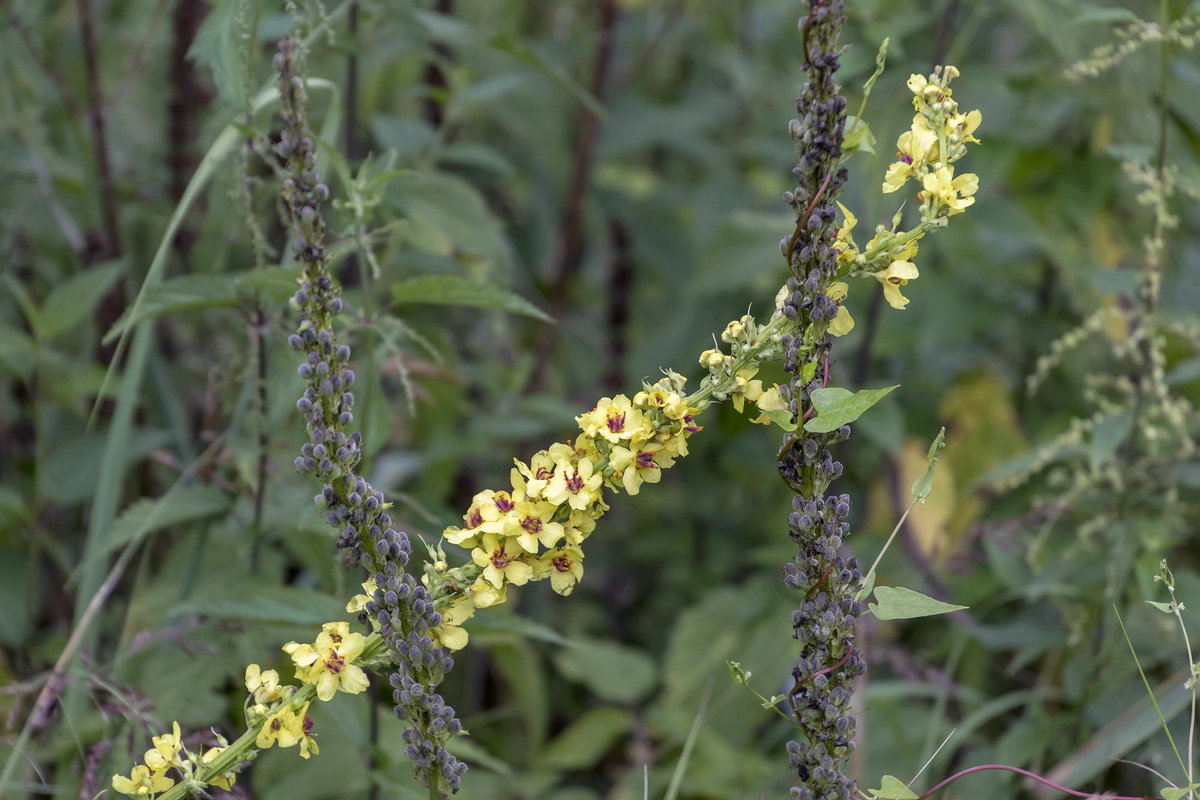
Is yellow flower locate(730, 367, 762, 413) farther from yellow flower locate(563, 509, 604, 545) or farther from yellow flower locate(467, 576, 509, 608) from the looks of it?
yellow flower locate(467, 576, 509, 608)

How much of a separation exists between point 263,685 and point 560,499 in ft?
1.31

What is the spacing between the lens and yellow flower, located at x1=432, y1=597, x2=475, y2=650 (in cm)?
127

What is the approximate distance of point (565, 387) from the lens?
389 cm

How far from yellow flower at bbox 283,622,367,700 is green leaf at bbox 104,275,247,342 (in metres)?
0.68

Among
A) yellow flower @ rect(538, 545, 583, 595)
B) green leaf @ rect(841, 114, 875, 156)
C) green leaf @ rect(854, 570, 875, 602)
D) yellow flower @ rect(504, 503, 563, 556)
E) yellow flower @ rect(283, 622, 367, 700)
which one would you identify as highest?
green leaf @ rect(841, 114, 875, 156)

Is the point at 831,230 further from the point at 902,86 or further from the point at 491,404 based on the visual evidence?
the point at 491,404

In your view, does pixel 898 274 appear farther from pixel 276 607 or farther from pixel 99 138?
pixel 99 138

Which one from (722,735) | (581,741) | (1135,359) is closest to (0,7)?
(581,741)

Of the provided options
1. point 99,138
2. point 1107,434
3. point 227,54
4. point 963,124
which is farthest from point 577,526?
point 99,138

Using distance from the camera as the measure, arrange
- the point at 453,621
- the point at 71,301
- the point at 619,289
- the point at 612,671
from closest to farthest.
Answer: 1. the point at 453,621
2. the point at 71,301
3. the point at 612,671
4. the point at 619,289

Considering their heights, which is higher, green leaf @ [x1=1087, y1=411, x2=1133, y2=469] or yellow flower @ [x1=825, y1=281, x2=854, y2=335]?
yellow flower @ [x1=825, y1=281, x2=854, y2=335]

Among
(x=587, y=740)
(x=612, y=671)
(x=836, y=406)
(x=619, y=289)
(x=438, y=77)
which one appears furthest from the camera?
(x=619, y=289)

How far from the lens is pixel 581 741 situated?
2.75 m

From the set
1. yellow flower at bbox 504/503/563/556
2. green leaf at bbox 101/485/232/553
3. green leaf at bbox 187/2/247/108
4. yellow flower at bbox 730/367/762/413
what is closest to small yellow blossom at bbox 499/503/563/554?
Answer: yellow flower at bbox 504/503/563/556
